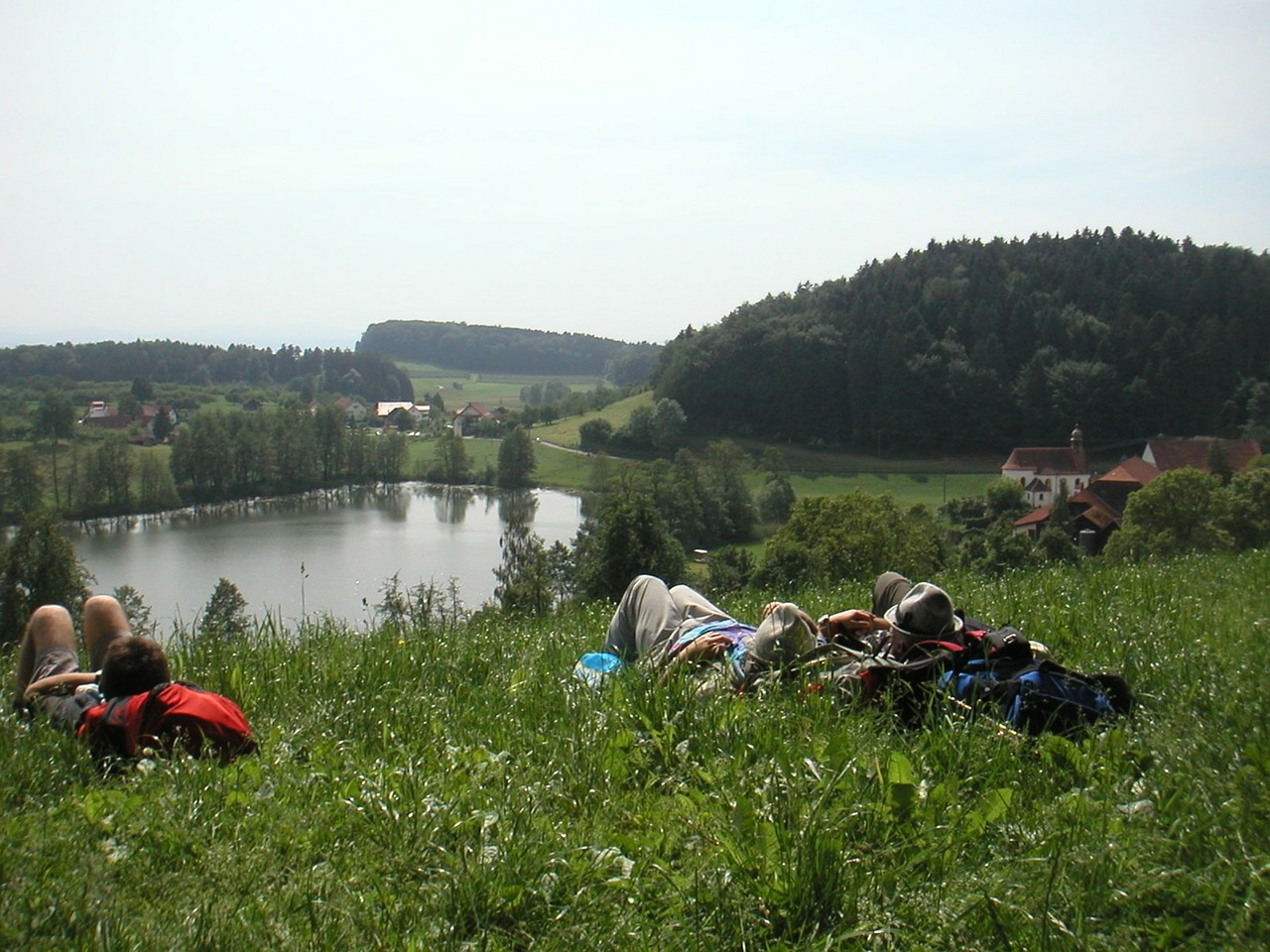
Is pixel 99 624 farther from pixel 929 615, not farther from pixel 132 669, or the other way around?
pixel 929 615

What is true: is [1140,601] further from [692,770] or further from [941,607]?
[692,770]

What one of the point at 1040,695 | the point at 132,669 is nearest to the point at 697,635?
the point at 1040,695

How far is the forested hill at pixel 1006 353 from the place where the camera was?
7250 centimetres

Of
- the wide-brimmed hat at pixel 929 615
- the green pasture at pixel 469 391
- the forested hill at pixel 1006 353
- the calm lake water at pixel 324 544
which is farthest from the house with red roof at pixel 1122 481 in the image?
the green pasture at pixel 469 391

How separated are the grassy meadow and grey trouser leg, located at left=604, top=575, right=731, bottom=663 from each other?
1.20m

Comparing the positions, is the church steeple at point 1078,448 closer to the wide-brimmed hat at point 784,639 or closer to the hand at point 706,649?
the hand at point 706,649

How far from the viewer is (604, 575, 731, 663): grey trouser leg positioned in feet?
19.1

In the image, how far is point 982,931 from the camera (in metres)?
2.46

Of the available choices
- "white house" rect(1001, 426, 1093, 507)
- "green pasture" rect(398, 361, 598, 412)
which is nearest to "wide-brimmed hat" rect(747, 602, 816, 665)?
"white house" rect(1001, 426, 1093, 507)

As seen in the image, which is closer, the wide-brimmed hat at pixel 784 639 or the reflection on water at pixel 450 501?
the wide-brimmed hat at pixel 784 639

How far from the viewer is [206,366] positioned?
12800cm

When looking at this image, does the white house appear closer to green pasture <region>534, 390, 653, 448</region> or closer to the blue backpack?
green pasture <region>534, 390, 653, 448</region>

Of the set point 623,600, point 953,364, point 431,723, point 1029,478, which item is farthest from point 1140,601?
point 953,364

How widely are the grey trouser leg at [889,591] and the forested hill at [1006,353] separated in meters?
66.4
